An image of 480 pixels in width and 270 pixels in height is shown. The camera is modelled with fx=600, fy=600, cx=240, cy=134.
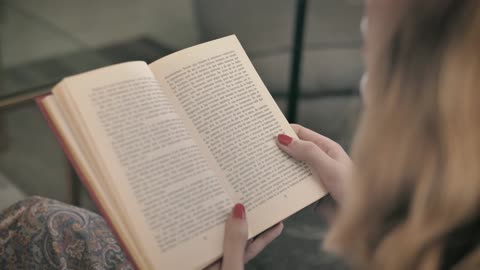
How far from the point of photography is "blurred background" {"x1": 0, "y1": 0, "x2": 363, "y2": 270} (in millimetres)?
1567

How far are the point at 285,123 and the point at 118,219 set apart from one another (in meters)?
0.27

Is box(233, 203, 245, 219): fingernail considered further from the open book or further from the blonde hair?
the blonde hair

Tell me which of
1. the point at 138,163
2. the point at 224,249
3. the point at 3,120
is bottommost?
the point at 224,249

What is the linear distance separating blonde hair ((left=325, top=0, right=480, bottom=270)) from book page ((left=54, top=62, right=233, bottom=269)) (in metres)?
0.20

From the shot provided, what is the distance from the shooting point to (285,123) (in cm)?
80

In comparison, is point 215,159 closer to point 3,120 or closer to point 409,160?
point 409,160

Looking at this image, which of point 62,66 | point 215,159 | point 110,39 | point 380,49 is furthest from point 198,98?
point 110,39

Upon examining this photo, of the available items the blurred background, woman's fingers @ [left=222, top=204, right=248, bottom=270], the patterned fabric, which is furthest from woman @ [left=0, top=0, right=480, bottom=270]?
the blurred background

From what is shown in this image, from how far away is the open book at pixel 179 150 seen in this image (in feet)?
2.11

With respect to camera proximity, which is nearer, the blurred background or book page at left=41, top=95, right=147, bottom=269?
book page at left=41, top=95, right=147, bottom=269

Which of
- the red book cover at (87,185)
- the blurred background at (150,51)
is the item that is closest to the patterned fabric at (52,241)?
the red book cover at (87,185)

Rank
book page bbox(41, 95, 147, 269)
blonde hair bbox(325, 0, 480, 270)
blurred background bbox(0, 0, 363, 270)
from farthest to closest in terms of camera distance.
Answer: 1. blurred background bbox(0, 0, 363, 270)
2. book page bbox(41, 95, 147, 269)
3. blonde hair bbox(325, 0, 480, 270)

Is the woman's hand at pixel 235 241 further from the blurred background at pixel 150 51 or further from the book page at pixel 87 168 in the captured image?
the blurred background at pixel 150 51

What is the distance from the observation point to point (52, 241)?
812 millimetres
